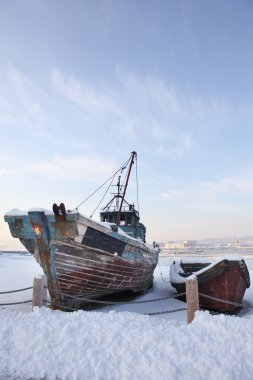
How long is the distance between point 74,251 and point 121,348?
437 centimetres

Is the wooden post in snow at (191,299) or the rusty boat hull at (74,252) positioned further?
the rusty boat hull at (74,252)

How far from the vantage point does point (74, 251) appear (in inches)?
321

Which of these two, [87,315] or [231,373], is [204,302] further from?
[231,373]

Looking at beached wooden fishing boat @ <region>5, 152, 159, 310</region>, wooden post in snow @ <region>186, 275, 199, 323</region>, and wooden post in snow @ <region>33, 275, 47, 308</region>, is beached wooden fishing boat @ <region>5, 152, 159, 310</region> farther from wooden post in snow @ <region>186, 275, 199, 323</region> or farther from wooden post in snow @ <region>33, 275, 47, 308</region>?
wooden post in snow @ <region>186, 275, 199, 323</region>

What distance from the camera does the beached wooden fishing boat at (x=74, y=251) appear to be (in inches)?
312

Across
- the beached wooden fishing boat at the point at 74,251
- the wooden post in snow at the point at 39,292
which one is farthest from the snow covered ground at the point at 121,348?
the beached wooden fishing boat at the point at 74,251

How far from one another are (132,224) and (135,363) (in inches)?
459

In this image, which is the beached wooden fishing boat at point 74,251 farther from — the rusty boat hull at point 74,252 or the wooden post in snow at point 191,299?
the wooden post in snow at point 191,299

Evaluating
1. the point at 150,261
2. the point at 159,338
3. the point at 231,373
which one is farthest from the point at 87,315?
the point at 150,261

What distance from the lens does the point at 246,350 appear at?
392 cm

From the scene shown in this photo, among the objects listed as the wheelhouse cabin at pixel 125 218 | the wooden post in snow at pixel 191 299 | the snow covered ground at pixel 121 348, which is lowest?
the snow covered ground at pixel 121 348

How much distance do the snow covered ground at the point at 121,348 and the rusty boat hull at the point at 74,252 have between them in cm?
243

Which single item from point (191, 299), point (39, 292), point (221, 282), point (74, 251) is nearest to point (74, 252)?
point (74, 251)

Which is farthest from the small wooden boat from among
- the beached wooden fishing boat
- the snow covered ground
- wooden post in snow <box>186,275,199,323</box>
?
the snow covered ground
